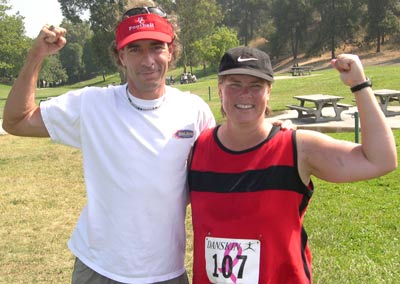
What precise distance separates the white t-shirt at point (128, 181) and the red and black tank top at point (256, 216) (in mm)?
186

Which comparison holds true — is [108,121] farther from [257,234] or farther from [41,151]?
[41,151]

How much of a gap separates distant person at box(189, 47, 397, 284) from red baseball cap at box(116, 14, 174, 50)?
392 millimetres

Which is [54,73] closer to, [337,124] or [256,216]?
[337,124]

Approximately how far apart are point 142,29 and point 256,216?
3.38ft

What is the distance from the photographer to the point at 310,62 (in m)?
53.1

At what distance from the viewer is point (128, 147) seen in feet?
7.05

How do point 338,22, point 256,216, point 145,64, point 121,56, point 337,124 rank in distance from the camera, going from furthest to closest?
point 338,22 < point 337,124 < point 121,56 < point 145,64 < point 256,216

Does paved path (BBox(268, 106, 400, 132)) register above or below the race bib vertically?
below

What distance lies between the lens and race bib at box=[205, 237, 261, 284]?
2.00 metres

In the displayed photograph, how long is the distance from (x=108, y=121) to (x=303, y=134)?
87 centimetres

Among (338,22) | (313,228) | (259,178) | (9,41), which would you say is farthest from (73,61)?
(259,178)

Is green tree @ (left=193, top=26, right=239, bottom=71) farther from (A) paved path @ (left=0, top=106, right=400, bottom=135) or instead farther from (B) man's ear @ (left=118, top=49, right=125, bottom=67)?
(B) man's ear @ (left=118, top=49, right=125, bottom=67)

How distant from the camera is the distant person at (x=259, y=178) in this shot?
6.48 ft

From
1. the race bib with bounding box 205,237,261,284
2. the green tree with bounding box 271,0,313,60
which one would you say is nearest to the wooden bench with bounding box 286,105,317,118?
the race bib with bounding box 205,237,261,284
